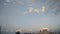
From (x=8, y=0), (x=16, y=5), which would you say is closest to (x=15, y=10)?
(x=16, y=5)

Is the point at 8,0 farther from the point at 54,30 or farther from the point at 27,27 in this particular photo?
the point at 54,30

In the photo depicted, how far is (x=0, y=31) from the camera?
5070mm

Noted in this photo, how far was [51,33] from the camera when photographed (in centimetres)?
525

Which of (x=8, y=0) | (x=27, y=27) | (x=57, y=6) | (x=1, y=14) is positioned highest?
(x=8, y=0)

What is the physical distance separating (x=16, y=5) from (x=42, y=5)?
128 cm

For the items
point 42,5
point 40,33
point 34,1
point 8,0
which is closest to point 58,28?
point 40,33

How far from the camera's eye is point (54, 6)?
535 cm

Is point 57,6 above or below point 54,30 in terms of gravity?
above

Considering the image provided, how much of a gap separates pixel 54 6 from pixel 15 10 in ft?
6.32

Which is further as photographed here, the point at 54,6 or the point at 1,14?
the point at 54,6

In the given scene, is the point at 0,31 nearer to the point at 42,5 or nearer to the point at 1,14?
the point at 1,14

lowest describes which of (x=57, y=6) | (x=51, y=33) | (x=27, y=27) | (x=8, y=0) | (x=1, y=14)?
(x=51, y=33)

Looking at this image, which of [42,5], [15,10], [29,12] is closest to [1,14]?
[15,10]

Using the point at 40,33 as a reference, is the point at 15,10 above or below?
above
